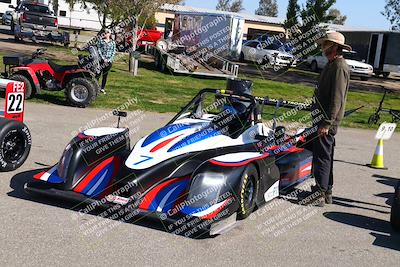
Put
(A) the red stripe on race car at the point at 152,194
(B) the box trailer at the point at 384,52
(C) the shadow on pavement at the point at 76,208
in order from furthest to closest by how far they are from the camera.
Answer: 1. (B) the box trailer at the point at 384,52
2. (A) the red stripe on race car at the point at 152,194
3. (C) the shadow on pavement at the point at 76,208

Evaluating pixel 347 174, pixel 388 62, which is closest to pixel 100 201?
pixel 347 174

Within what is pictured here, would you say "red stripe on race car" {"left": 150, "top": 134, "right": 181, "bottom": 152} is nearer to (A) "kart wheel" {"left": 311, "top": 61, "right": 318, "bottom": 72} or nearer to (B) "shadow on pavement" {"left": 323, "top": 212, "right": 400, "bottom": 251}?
(B) "shadow on pavement" {"left": 323, "top": 212, "right": 400, "bottom": 251}

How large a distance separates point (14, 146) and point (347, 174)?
529cm

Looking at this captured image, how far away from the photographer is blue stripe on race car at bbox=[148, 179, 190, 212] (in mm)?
5633

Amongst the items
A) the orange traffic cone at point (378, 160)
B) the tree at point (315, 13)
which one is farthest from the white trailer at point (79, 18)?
the orange traffic cone at point (378, 160)

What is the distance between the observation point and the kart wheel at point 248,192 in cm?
582

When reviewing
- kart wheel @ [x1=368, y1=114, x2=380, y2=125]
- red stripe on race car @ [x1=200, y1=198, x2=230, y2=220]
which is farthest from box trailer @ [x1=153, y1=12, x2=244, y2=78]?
red stripe on race car @ [x1=200, y1=198, x2=230, y2=220]

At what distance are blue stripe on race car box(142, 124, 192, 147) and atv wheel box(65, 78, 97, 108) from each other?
6.74 m

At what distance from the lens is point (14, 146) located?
23.4 ft

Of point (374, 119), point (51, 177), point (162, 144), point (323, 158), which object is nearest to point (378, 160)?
point (323, 158)

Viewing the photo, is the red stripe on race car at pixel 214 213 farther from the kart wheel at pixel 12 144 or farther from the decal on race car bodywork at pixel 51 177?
the kart wheel at pixel 12 144

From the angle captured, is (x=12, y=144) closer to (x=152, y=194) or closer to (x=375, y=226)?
(x=152, y=194)

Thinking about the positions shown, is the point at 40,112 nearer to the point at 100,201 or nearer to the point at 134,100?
the point at 134,100

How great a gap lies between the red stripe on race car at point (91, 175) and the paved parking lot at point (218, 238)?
26cm
